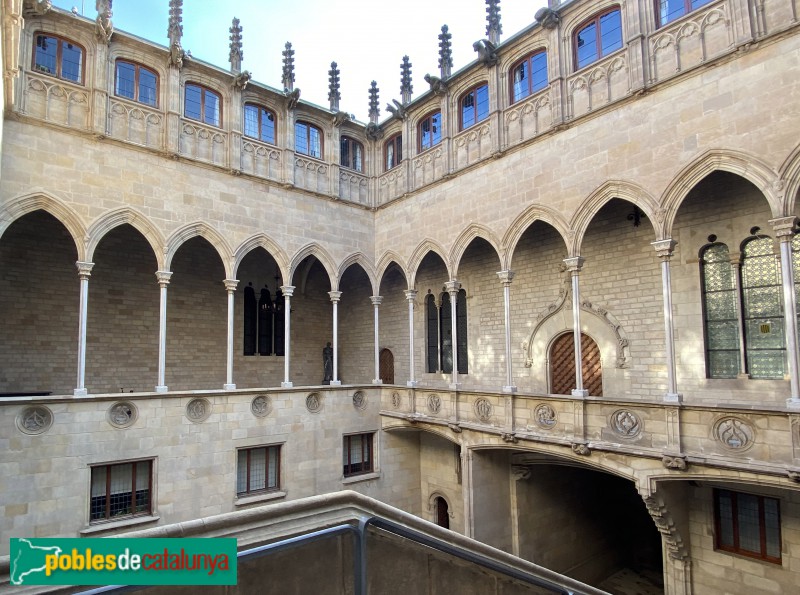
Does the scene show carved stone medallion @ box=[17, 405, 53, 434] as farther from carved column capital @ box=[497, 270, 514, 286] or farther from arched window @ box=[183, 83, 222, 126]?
carved column capital @ box=[497, 270, 514, 286]

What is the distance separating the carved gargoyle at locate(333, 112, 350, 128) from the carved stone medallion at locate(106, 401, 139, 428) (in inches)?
358

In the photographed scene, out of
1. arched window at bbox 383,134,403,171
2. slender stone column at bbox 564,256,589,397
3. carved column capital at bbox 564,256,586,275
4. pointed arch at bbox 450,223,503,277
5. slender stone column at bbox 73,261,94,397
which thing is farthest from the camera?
arched window at bbox 383,134,403,171

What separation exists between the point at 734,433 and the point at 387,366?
36.7 ft

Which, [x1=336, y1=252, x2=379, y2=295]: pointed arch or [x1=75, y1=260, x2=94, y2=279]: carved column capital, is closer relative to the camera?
[x1=75, y1=260, x2=94, y2=279]: carved column capital

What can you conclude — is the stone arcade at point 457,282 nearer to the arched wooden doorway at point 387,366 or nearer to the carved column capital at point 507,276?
the carved column capital at point 507,276

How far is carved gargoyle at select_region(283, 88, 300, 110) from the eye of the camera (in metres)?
13.8

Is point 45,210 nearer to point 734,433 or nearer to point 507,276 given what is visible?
point 507,276

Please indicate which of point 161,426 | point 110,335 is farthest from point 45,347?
point 161,426

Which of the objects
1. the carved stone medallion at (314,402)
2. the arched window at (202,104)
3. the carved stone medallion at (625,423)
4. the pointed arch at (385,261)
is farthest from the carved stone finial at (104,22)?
the carved stone medallion at (625,423)

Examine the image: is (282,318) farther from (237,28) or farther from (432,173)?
(237,28)

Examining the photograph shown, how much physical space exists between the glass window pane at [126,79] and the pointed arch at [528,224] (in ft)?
29.4

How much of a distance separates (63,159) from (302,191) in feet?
17.8

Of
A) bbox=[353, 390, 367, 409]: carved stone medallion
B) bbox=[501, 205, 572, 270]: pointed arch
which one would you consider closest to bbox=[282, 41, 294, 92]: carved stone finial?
bbox=[501, 205, 572, 270]: pointed arch

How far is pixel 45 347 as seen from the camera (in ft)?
40.8
